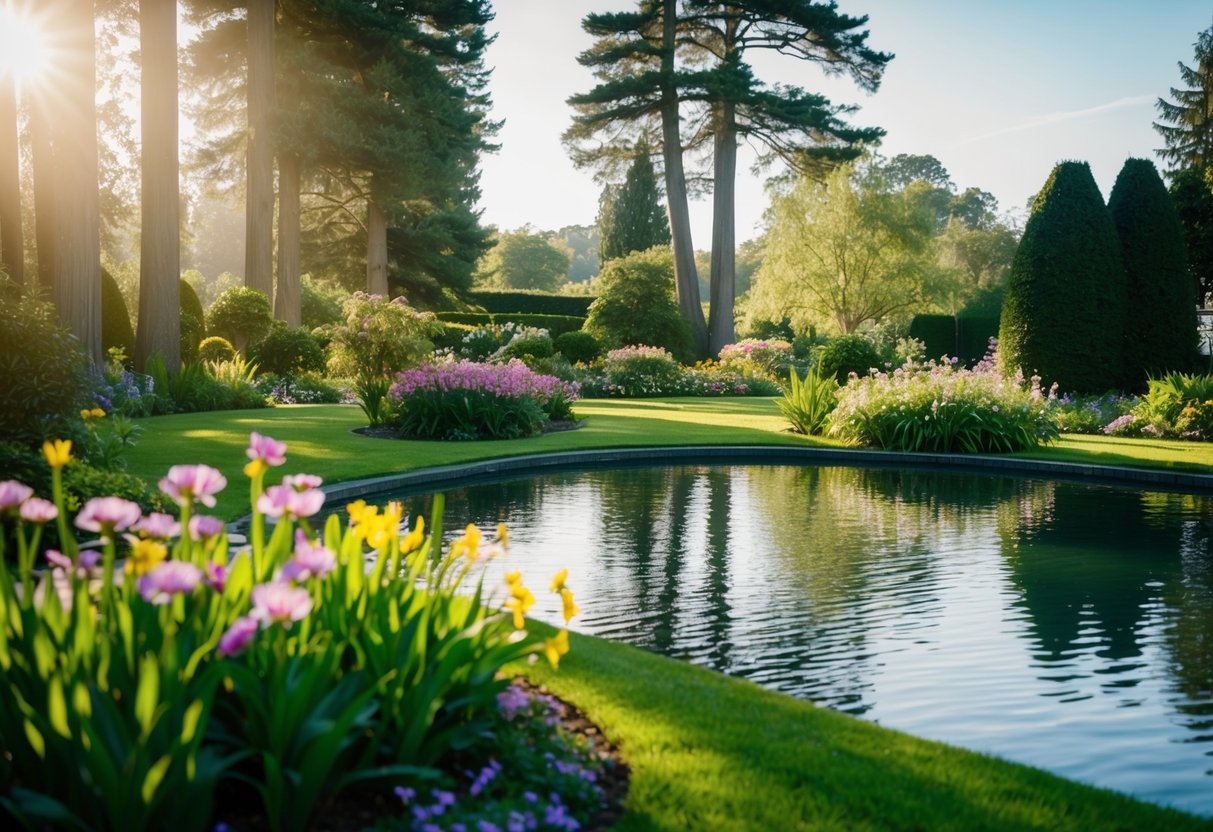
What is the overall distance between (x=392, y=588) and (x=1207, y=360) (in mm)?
17573

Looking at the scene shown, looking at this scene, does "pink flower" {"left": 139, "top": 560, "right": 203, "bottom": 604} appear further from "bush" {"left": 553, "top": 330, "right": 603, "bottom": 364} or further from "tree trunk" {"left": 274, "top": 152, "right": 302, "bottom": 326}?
"bush" {"left": 553, "top": 330, "right": 603, "bottom": 364}

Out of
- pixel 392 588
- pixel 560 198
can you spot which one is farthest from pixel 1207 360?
pixel 560 198

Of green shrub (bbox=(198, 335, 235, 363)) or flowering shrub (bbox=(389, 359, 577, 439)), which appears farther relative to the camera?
green shrub (bbox=(198, 335, 235, 363))

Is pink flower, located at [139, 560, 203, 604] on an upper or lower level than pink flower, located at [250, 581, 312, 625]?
upper

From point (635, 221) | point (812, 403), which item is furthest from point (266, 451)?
point (635, 221)

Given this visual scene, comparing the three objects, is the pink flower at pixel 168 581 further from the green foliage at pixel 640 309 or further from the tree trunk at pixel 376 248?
the tree trunk at pixel 376 248

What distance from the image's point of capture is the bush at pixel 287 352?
2105 cm

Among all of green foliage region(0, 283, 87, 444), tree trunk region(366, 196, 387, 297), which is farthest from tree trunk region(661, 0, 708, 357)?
green foliage region(0, 283, 87, 444)

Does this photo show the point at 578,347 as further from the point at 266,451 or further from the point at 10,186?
the point at 266,451

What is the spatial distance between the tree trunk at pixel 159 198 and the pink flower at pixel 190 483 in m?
15.2

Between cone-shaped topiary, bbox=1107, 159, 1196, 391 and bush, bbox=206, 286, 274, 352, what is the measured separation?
17128 millimetres

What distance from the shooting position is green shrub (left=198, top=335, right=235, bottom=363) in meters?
20.5

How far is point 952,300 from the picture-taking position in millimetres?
39375

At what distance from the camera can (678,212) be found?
99.5ft
